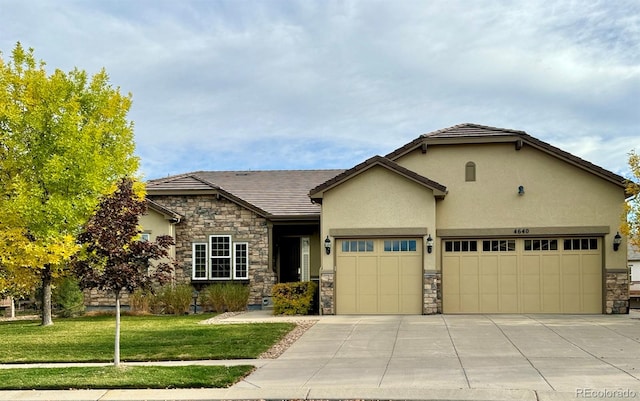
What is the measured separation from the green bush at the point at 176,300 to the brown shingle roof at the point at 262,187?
3671 mm

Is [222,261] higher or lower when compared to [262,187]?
lower

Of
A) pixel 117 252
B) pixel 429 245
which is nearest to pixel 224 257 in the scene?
pixel 429 245

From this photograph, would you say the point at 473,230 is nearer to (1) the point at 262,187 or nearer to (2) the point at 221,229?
(2) the point at 221,229

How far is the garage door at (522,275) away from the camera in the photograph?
1953cm

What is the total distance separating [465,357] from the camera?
11719mm

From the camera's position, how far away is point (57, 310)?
22.5m

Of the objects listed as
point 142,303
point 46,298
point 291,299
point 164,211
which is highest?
point 164,211

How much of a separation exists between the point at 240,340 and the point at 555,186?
1126 centimetres

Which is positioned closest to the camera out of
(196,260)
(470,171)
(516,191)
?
(516,191)

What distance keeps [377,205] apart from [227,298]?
6503 millimetres

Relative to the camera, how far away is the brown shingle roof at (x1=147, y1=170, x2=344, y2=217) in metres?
23.5

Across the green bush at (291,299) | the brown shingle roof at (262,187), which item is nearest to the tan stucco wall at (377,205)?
the green bush at (291,299)

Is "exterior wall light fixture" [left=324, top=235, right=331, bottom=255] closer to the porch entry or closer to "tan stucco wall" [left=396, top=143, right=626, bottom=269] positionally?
"tan stucco wall" [left=396, top=143, right=626, bottom=269]

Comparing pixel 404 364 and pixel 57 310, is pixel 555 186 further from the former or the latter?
pixel 57 310
